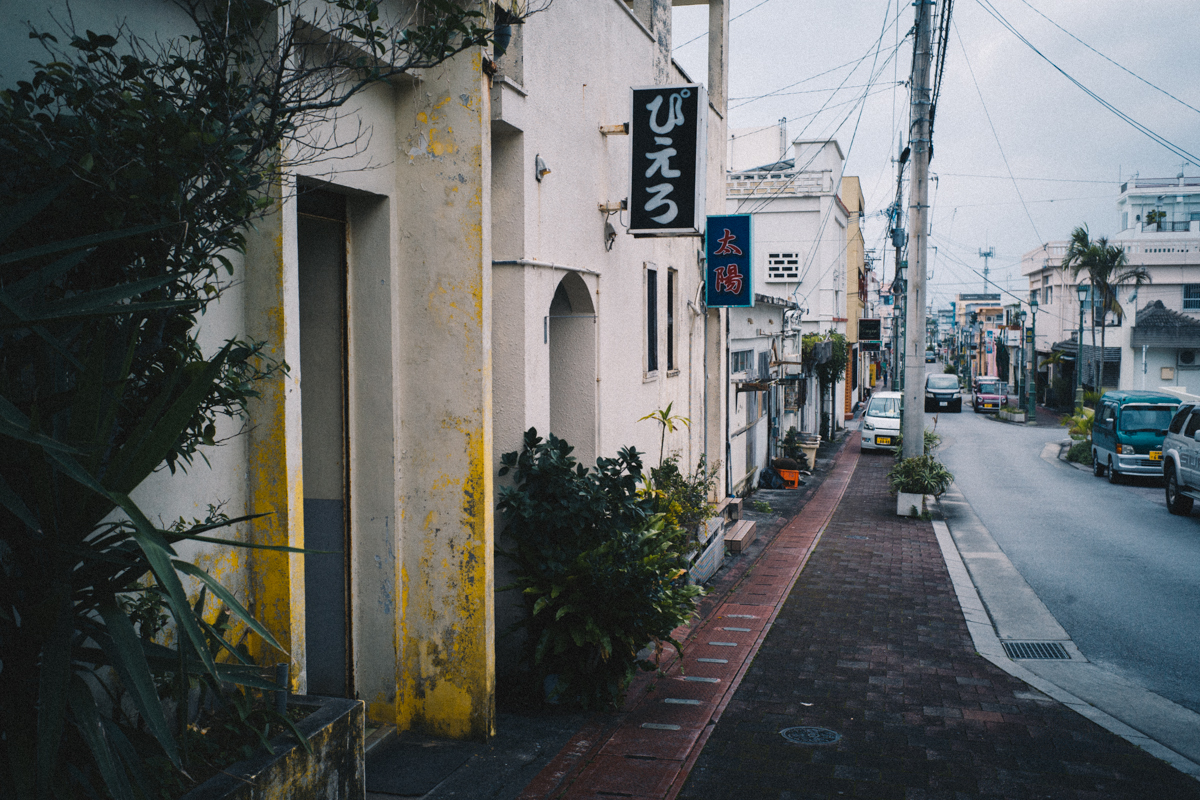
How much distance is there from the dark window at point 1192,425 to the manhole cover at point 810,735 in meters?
13.1

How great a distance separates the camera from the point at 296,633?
4566 millimetres

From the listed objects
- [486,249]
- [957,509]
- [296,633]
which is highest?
[486,249]

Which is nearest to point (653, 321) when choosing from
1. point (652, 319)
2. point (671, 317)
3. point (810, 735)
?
point (652, 319)

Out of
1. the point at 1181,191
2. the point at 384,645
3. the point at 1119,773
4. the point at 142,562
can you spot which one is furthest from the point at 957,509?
the point at 1181,191

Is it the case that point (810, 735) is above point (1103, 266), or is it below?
below

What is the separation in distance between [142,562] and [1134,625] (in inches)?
396

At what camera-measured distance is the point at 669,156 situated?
838 cm

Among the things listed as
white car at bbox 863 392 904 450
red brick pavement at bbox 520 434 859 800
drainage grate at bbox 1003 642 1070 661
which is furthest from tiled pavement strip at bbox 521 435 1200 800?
white car at bbox 863 392 904 450

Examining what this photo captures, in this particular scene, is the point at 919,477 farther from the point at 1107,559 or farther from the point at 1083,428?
the point at 1083,428

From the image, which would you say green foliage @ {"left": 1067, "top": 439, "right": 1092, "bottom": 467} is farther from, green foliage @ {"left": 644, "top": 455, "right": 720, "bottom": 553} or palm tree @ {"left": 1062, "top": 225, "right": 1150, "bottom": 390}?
green foliage @ {"left": 644, "top": 455, "right": 720, "bottom": 553}

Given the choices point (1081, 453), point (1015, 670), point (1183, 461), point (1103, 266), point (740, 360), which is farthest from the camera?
point (1103, 266)

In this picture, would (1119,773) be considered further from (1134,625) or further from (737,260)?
(737,260)

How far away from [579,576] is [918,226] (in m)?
12.9

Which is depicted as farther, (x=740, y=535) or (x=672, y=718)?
(x=740, y=535)
